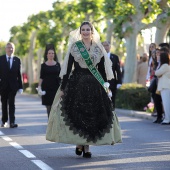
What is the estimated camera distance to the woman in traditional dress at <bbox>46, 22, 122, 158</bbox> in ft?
37.3

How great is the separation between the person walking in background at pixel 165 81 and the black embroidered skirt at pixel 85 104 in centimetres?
689

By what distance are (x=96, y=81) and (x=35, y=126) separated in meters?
6.84

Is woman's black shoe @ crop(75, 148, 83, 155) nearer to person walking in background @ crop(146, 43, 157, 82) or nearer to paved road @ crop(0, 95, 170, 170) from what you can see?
paved road @ crop(0, 95, 170, 170)

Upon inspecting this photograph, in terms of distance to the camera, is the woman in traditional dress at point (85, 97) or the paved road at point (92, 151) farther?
the woman in traditional dress at point (85, 97)

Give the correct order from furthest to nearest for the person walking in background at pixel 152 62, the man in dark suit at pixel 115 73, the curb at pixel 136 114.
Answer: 1. the curb at pixel 136 114
2. the person walking in background at pixel 152 62
3. the man in dark suit at pixel 115 73

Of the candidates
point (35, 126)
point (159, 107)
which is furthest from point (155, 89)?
point (35, 126)

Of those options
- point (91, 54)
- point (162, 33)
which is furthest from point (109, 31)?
point (91, 54)

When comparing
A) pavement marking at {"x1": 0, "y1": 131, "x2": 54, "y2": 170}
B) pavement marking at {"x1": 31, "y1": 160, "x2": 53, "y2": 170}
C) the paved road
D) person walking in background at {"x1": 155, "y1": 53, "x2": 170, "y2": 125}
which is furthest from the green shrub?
pavement marking at {"x1": 31, "y1": 160, "x2": 53, "y2": 170}

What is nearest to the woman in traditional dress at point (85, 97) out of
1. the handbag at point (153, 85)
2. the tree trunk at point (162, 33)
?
the handbag at point (153, 85)

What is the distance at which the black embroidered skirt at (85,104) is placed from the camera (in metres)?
11.4

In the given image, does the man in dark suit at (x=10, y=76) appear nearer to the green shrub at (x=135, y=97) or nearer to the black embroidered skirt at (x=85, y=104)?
the black embroidered skirt at (x=85, y=104)

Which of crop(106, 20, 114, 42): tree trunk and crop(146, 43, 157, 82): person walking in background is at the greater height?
crop(106, 20, 114, 42): tree trunk

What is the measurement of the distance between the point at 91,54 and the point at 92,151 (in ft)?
5.67

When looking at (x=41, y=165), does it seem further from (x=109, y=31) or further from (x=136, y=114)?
(x=109, y=31)
